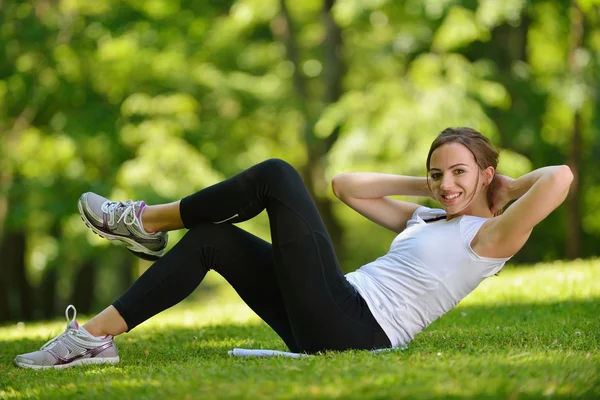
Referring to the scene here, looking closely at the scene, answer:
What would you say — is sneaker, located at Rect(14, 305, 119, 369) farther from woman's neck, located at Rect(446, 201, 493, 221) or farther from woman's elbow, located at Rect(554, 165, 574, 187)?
woman's elbow, located at Rect(554, 165, 574, 187)

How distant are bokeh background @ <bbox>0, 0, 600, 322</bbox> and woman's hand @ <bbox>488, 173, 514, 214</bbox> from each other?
294 inches

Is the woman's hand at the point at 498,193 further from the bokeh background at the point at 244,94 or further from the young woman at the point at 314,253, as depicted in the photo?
the bokeh background at the point at 244,94

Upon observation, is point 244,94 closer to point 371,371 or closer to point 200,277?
point 200,277

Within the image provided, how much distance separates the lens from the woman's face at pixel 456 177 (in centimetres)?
421

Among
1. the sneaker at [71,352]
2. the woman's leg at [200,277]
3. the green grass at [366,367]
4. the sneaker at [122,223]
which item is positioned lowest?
the green grass at [366,367]

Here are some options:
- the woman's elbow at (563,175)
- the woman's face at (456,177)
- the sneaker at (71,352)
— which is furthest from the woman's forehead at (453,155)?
the sneaker at (71,352)

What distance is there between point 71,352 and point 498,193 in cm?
239

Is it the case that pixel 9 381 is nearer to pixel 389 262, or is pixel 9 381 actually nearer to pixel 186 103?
pixel 389 262

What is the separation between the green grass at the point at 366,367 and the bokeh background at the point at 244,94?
6.36 m

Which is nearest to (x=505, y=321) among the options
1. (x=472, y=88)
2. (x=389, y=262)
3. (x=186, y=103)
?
(x=389, y=262)

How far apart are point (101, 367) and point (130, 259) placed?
12282 millimetres

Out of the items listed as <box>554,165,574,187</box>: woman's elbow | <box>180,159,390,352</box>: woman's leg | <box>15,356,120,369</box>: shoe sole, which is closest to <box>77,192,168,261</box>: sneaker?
<box>180,159,390,352</box>: woman's leg

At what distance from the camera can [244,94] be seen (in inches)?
600

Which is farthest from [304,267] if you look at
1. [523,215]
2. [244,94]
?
[244,94]
